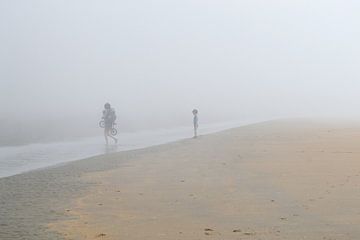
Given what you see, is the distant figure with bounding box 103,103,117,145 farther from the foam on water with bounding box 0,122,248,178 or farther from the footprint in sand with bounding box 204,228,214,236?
the footprint in sand with bounding box 204,228,214,236

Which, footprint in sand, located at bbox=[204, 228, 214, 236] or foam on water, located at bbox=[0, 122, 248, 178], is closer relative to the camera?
footprint in sand, located at bbox=[204, 228, 214, 236]

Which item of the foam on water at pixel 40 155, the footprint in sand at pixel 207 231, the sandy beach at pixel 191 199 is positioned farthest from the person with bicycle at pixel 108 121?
the footprint in sand at pixel 207 231

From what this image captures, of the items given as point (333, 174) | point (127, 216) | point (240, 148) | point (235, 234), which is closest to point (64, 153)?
point (240, 148)

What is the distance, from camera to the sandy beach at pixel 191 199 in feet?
28.4

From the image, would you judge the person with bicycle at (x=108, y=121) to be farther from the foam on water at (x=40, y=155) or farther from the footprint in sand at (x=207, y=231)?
the footprint in sand at (x=207, y=231)

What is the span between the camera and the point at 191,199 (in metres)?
11.3

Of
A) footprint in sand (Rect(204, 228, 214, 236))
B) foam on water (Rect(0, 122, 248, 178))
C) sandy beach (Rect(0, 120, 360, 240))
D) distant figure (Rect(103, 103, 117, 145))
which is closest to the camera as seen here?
footprint in sand (Rect(204, 228, 214, 236))

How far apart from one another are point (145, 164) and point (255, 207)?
8.00m

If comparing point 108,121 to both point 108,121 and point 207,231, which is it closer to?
point 108,121

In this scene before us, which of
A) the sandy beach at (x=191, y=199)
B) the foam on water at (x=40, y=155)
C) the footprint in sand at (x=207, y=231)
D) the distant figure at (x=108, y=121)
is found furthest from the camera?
the distant figure at (x=108, y=121)

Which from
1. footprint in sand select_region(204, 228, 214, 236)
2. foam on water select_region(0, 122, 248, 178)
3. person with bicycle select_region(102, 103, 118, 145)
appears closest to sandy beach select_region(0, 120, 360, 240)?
footprint in sand select_region(204, 228, 214, 236)

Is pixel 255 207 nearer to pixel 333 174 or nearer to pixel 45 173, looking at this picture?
pixel 333 174

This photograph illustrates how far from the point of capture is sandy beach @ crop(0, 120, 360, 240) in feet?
28.4

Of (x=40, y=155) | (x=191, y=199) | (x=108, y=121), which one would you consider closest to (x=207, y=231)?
(x=191, y=199)
